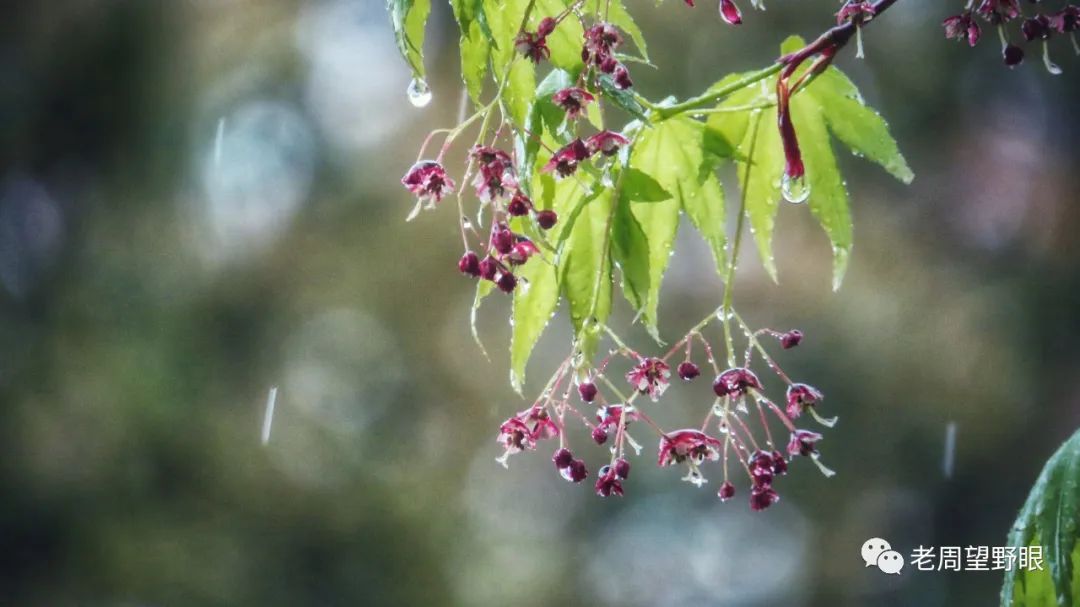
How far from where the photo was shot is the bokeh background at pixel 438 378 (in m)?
3.89

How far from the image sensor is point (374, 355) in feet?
13.2

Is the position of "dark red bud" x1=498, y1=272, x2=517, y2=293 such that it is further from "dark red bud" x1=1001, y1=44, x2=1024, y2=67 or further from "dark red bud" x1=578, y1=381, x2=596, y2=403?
"dark red bud" x1=1001, y1=44, x2=1024, y2=67

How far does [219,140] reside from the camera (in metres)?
4.23

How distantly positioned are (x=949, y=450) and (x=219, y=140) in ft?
10.8

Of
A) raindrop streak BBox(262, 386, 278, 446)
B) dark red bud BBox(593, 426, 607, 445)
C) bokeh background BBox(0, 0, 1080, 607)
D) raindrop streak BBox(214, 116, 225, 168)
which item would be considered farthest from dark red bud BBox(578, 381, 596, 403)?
raindrop streak BBox(214, 116, 225, 168)

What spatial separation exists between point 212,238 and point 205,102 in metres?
0.60

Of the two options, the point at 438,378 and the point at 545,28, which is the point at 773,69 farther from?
the point at 438,378

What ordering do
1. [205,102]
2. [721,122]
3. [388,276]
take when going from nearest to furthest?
[721,122] < [388,276] < [205,102]

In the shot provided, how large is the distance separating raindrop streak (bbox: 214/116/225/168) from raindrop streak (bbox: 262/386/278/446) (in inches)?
39.5

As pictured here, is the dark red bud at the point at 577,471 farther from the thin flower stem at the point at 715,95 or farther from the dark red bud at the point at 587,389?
the thin flower stem at the point at 715,95

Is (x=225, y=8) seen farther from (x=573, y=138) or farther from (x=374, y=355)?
(x=573, y=138)

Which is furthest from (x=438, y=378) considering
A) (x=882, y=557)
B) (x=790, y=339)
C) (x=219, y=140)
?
(x=790, y=339)

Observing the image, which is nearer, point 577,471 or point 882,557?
point 577,471

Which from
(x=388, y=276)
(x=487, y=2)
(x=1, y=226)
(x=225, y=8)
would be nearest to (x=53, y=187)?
(x=1, y=226)
